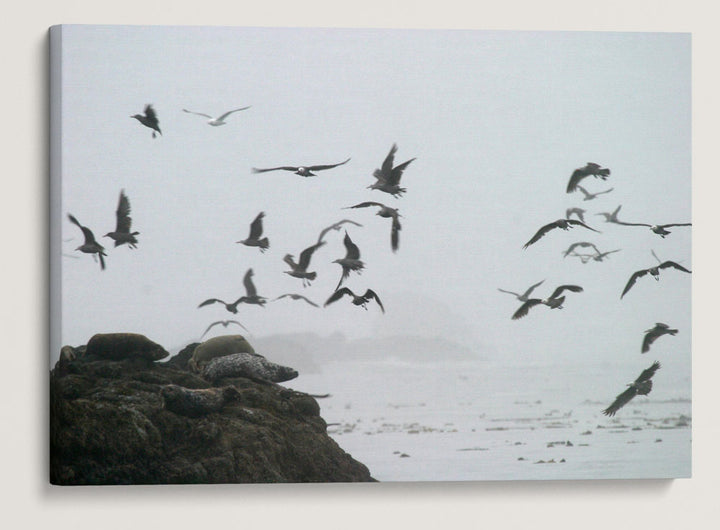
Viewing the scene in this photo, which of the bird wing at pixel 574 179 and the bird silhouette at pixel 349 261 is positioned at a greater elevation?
the bird wing at pixel 574 179

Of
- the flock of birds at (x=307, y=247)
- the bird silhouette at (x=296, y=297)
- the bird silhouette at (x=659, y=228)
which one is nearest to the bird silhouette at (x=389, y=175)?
the flock of birds at (x=307, y=247)

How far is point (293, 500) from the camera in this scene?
4480 mm

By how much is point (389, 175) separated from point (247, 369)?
3.47 ft

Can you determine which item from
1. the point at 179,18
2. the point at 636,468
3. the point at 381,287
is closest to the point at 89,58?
the point at 179,18

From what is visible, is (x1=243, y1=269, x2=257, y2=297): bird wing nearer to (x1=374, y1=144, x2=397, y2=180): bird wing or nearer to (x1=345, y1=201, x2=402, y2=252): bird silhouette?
(x1=345, y1=201, x2=402, y2=252): bird silhouette

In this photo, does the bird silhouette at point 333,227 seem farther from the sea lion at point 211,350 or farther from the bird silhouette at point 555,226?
the bird silhouette at point 555,226

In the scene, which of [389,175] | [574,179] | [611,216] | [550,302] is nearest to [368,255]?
[389,175]

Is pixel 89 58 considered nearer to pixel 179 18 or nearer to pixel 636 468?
pixel 179 18

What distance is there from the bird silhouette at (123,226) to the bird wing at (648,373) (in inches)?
91.7

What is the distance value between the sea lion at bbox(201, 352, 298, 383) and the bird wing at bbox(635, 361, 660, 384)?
1.56m

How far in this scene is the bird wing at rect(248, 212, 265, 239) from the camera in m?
4.43

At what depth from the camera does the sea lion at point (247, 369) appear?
14.4ft

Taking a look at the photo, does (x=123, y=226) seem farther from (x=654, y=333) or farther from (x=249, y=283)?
(x=654, y=333)

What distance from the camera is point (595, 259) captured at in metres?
4.57
